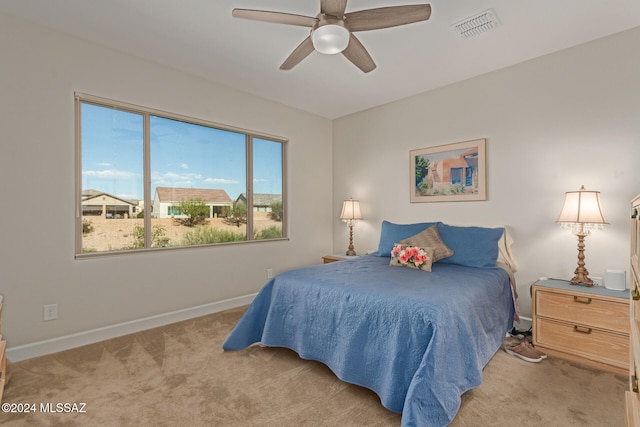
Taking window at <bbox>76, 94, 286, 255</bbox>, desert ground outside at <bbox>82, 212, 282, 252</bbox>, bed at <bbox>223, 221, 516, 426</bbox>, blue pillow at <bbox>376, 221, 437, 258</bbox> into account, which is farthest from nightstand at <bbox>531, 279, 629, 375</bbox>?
desert ground outside at <bbox>82, 212, 282, 252</bbox>

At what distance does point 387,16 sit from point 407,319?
1767 mm

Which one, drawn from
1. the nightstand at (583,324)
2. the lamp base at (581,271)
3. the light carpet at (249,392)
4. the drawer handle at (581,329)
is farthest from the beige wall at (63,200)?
the lamp base at (581,271)

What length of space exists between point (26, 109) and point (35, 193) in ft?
2.15

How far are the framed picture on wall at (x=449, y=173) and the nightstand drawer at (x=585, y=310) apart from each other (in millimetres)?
1230

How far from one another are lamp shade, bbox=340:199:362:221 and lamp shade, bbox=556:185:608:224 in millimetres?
2353

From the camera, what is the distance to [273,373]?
228 centimetres

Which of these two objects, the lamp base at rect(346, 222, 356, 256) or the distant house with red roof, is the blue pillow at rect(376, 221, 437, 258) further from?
the distant house with red roof

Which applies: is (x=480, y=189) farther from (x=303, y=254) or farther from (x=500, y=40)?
(x=303, y=254)

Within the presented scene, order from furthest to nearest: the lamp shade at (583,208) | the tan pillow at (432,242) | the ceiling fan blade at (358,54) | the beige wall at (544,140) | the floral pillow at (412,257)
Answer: the tan pillow at (432,242), the floral pillow at (412,257), the beige wall at (544,140), the lamp shade at (583,208), the ceiling fan blade at (358,54)

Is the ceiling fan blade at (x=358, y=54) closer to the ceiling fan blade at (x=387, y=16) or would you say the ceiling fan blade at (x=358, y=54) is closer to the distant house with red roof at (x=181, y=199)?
the ceiling fan blade at (x=387, y=16)

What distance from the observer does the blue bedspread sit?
170 centimetres

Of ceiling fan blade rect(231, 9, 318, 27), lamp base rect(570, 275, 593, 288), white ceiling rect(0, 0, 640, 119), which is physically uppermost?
white ceiling rect(0, 0, 640, 119)

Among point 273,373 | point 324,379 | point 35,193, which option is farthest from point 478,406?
point 35,193

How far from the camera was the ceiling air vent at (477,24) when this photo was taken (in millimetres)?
2427
